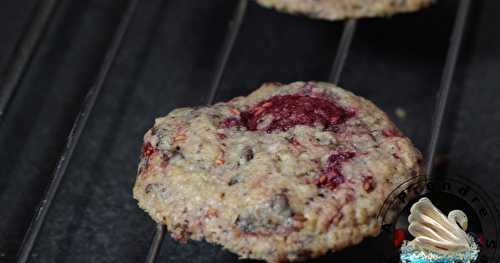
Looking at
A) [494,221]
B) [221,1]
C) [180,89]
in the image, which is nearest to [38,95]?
[180,89]

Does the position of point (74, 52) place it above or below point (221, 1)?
below

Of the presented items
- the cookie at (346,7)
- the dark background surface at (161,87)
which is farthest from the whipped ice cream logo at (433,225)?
the cookie at (346,7)

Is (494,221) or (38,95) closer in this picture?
(494,221)

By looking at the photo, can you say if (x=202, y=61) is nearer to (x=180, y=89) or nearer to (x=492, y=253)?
(x=180, y=89)

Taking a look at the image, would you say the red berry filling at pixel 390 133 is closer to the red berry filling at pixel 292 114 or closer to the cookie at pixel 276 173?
the cookie at pixel 276 173

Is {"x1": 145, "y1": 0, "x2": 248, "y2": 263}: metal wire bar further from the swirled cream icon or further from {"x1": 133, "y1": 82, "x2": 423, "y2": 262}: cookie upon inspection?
the swirled cream icon

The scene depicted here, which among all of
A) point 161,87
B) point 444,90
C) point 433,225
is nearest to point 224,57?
point 161,87

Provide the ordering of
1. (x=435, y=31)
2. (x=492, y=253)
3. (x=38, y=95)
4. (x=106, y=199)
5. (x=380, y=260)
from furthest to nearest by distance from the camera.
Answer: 1. (x=435, y=31)
2. (x=38, y=95)
3. (x=106, y=199)
4. (x=380, y=260)
5. (x=492, y=253)

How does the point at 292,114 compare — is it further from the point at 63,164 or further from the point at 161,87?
the point at 161,87

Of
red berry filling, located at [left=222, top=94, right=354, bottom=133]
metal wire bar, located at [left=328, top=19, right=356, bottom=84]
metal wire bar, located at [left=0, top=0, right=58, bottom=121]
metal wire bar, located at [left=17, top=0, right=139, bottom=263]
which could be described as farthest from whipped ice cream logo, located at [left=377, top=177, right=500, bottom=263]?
metal wire bar, located at [left=0, top=0, right=58, bottom=121]
